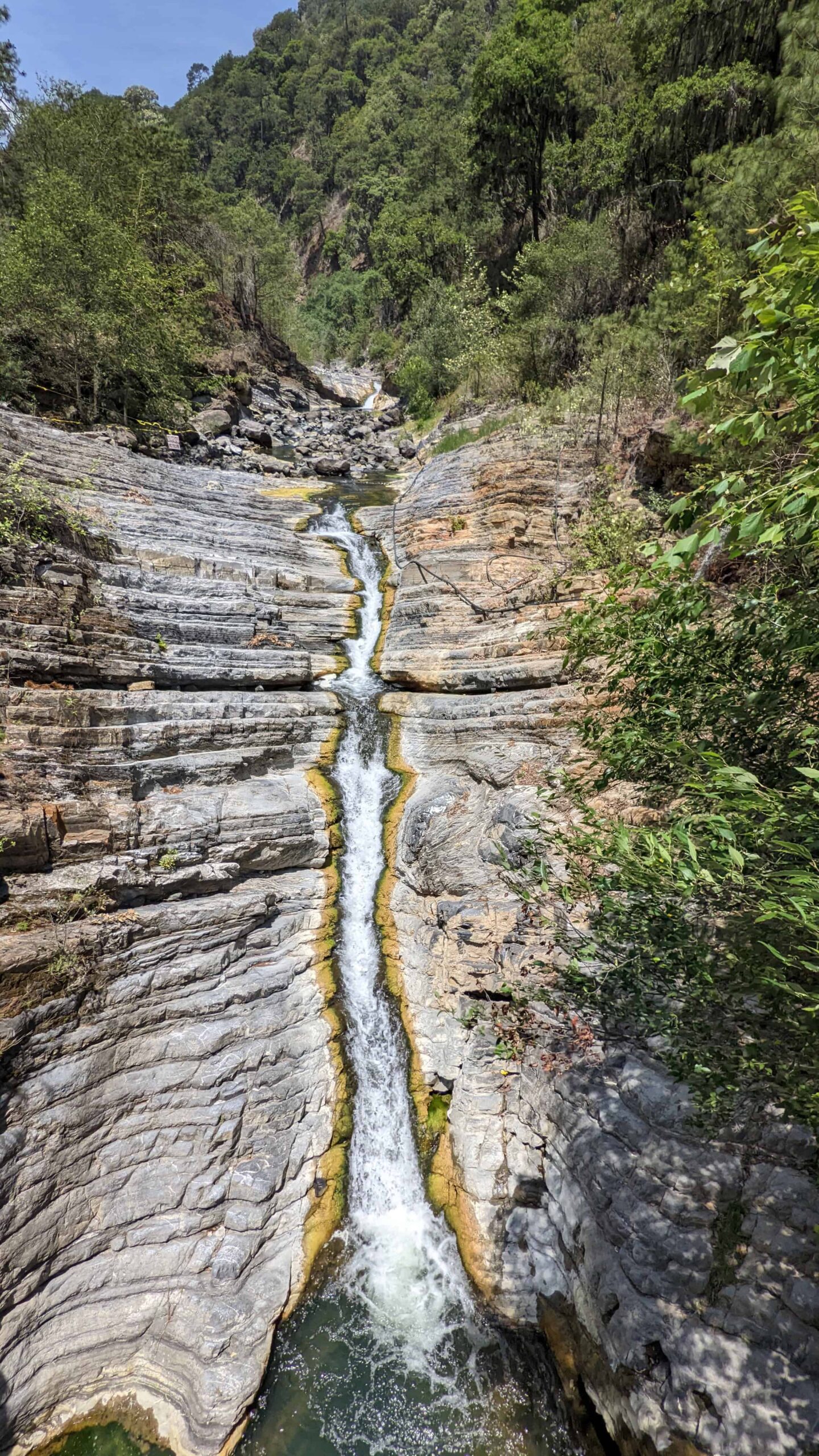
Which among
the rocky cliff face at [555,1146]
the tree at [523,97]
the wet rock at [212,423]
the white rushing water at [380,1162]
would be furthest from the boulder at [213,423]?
the white rushing water at [380,1162]

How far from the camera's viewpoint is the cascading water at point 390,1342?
4898mm

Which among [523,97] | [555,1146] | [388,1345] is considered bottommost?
[388,1345]

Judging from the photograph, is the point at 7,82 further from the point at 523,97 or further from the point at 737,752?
the point at 737,752

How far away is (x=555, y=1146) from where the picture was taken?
223 inches

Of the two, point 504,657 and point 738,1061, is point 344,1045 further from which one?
point 504,657

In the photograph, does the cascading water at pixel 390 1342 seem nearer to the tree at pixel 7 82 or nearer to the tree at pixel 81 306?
the tree at pixel 81 306

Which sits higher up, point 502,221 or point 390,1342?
point 502,221

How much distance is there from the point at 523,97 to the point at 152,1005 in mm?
31638

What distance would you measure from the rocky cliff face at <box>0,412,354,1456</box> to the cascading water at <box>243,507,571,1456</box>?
0.31 meters

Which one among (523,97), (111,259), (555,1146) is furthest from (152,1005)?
(523,97)

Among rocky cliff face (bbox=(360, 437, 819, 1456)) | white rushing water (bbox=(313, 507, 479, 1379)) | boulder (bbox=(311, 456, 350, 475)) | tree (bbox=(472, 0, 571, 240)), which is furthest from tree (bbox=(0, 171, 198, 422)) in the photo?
white rushing water (bbox=(313, 507, 479, 1379))

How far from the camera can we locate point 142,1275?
550 cm

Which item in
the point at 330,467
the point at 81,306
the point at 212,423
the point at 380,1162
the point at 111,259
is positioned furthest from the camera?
the point at 212,423

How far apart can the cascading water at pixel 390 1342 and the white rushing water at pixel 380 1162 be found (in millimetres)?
12
